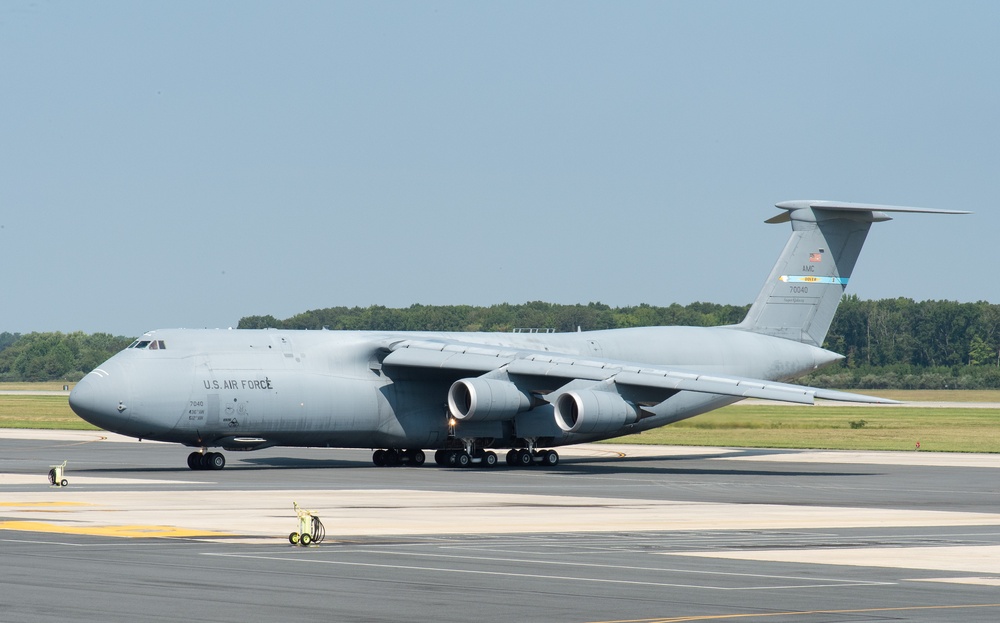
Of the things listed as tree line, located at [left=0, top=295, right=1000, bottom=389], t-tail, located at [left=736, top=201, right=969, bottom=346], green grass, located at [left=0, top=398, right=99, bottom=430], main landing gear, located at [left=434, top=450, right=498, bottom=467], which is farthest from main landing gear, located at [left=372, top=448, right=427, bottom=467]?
tree line, located at [left=0, top=295, right=1000, bottom=389]

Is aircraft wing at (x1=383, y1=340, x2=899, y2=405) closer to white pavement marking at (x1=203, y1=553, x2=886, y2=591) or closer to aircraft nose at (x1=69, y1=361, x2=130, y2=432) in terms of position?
aircraft nose at (x1=69, y1=361, x2=130, y2=432)

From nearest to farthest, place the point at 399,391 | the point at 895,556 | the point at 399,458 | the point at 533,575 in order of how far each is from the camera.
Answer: the point at 533,575
the point at 895,556
the point at 399,391
the point at 399,458

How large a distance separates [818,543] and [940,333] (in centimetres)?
11976

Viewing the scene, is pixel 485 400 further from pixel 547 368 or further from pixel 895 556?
pixel 895 556

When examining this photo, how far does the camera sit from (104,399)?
35156 millimetres

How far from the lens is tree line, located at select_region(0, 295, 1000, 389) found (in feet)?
351

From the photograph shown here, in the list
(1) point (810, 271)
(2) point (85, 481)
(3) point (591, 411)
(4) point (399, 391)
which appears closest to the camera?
(2) point (85, 481)

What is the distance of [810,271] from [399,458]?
1421 cm

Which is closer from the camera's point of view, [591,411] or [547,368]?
[591,411]

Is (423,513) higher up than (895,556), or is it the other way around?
(423,513)

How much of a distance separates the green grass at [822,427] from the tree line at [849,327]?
56.9 ft

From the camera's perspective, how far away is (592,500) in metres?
28.5

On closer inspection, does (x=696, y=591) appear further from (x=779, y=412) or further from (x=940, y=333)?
(x=940, y=333)

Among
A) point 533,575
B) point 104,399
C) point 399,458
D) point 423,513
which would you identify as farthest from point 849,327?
point 533,575
